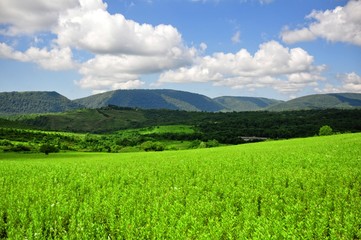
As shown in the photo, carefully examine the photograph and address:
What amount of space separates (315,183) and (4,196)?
1767 centimetres

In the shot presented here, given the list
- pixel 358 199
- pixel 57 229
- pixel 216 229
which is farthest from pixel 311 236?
pixel 57 229

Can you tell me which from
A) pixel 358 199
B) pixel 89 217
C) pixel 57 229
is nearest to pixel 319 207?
pixel 358 199

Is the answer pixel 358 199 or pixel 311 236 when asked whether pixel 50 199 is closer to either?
pixel 311 236

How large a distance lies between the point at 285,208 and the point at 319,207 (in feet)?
4.47

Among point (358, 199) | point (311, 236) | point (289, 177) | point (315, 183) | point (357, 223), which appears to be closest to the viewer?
point (311, 236)

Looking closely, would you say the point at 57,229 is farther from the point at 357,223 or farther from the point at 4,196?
the point at 357,223

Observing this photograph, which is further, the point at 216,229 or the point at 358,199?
the point at 358,199

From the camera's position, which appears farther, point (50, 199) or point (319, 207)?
point (50, 199)

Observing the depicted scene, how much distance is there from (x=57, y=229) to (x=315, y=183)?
1359 centimetres

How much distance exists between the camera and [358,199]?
13.8 metres

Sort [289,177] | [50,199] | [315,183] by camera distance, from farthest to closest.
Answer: [289,177], [315,183], [50,199]

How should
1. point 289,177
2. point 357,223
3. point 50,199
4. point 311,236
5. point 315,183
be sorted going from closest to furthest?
point 311,236 < point 357,223 < point 50,199 < point 315,183 < point 289,177

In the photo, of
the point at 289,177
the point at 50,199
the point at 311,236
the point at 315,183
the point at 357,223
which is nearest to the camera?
the point at 311,236

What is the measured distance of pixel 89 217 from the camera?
12664 millimetres
